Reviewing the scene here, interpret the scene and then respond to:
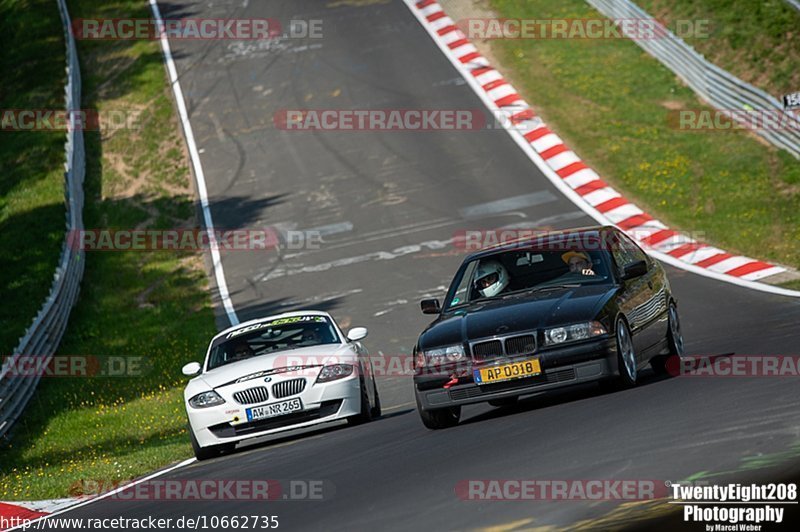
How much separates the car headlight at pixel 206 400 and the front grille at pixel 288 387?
53 cm

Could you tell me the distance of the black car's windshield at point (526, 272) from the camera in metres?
12.6

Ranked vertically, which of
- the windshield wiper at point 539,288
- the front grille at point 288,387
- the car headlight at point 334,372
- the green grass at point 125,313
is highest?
the windshield wiper at point 539,288

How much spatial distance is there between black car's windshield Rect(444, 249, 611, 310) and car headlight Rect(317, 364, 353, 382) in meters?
1.39

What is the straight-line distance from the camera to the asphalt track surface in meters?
8.97

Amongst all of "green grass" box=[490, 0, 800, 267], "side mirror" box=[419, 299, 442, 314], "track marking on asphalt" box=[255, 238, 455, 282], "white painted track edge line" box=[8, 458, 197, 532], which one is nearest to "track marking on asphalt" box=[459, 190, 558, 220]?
"track marking on asphalt" box=[255, 238, 455, 282]

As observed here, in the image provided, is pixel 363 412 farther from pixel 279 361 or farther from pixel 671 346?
pixel 671 346

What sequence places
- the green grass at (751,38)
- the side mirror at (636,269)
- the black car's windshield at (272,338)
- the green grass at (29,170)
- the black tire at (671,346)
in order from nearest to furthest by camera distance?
1. the side mirror at (636,269)
2. the black tire at (671,346)
3. the black car's windshield at (272,338)
4. the green grass at (29,170)
5. the green grass at (751,38)

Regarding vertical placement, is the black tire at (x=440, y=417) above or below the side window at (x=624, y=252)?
below

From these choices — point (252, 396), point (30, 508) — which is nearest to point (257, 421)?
point (252, 396)

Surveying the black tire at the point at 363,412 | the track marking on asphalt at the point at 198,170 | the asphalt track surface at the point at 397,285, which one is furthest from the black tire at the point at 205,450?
the track marking on asphalt at the point at 198,170

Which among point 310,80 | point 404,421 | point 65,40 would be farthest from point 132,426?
point 65,40

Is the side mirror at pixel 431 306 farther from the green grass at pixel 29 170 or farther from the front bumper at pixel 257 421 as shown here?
the green grass at pixel 29 170

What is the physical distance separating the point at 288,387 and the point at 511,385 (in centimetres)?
293

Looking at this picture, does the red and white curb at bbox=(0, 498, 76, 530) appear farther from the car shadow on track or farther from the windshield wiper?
the windshield wiper
